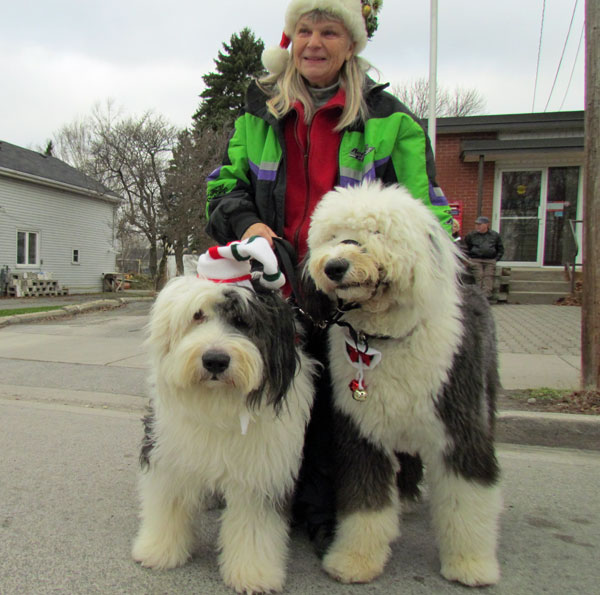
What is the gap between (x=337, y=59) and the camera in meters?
2.62

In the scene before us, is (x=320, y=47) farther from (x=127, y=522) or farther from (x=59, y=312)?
(x=59, y=312)

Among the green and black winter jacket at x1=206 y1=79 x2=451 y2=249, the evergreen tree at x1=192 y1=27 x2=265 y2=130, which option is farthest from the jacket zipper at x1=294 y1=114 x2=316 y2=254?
the evergreen tree at x1=192 y1=27 x2=265 y2=130

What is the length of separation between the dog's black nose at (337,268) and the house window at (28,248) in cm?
2266

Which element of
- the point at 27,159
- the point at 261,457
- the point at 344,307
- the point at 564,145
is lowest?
the point at 261,457

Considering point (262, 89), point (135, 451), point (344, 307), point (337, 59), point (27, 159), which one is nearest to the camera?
point (344, 307)

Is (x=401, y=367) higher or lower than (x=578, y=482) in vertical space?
higher

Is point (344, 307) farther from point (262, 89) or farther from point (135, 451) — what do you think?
point (135, 451)

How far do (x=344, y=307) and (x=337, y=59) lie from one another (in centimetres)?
131

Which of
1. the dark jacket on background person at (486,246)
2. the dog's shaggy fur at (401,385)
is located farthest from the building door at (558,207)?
the dog's shaggy fur at (401,385)

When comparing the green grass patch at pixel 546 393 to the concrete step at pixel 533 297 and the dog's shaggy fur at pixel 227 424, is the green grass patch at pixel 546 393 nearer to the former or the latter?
the dog's shaggy fur at pixel 227 424

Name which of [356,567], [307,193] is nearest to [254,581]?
[356,567]

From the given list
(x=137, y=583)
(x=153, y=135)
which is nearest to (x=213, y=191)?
(x=137, y=583)

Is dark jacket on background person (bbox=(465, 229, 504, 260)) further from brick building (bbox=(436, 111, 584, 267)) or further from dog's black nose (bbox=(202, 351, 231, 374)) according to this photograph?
dog's black nose (bbox=(202, 351, 231, 374))

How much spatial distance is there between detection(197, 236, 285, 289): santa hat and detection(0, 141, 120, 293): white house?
21245 millimetres
